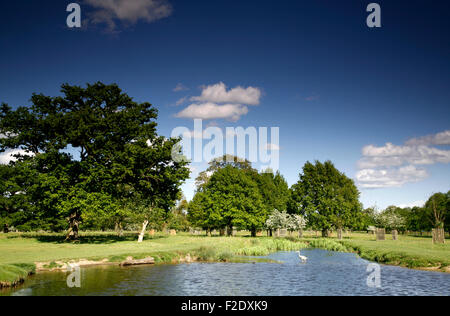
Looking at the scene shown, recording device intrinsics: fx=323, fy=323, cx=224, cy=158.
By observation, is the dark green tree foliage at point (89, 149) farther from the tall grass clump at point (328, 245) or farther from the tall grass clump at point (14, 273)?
the tall grass clump at point (328, 245)

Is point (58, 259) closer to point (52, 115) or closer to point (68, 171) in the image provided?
point (68, 171)

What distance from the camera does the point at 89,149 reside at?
4469cm

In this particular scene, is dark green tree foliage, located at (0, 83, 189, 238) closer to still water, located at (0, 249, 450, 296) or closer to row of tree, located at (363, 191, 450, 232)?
still water, located at (0, 249, 450, 296)

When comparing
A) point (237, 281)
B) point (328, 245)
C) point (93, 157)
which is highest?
point (93, 157)

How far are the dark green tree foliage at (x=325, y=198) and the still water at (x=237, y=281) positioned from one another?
41.8 metres

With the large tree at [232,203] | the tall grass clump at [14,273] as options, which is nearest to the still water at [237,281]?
the tall grass clump at [14,273]

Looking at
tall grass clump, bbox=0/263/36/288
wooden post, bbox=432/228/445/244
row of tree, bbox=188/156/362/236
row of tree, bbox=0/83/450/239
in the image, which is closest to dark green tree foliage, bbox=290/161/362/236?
row of tree, bbox=188/156/362/236

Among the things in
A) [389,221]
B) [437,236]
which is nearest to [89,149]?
[437,236]

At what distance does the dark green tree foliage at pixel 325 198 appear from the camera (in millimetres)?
70500

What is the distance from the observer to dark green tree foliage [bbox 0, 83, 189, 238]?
42469 mm

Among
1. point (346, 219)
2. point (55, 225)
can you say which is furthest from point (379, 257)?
point (55, 225)

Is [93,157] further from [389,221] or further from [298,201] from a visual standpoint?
[389,221]

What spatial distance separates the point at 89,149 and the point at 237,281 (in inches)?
1224
